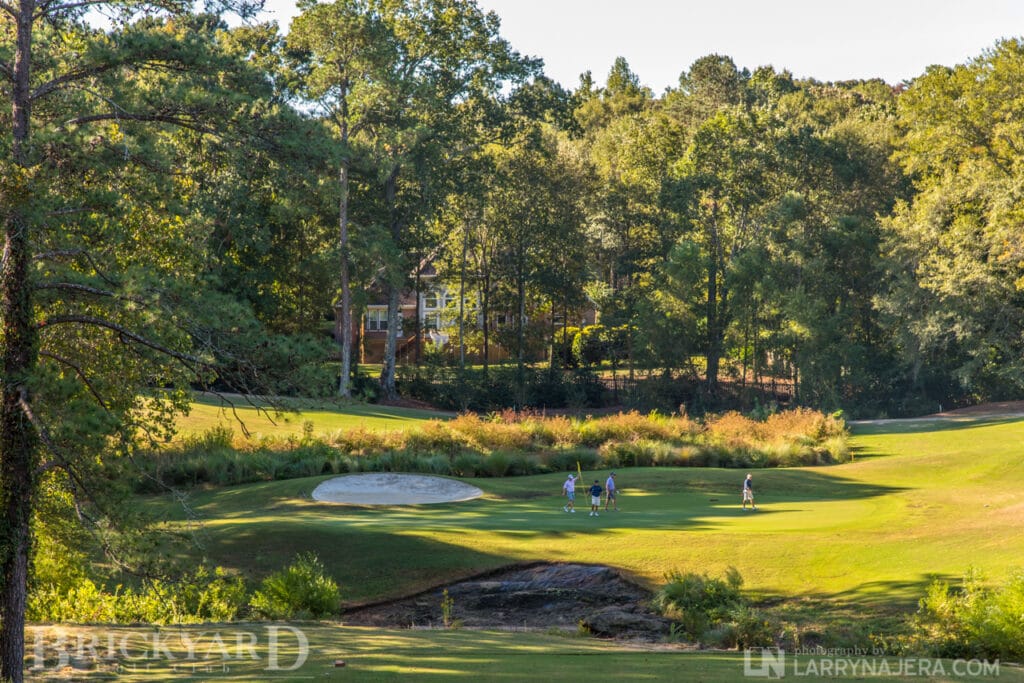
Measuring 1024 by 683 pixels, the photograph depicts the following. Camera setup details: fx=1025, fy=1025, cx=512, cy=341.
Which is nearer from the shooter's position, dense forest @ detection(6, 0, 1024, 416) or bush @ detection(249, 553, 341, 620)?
bush @ detection(249, 553, 341, 620)

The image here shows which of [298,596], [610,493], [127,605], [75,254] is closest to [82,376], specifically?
[75,254]

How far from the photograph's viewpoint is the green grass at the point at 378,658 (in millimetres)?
11586

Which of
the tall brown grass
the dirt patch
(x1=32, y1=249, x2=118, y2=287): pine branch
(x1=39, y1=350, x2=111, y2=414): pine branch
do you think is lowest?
the dirt patch

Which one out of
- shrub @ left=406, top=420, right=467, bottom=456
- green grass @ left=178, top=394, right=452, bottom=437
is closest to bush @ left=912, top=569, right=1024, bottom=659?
green grass @ left=178, top=394, right=452, bottom=437

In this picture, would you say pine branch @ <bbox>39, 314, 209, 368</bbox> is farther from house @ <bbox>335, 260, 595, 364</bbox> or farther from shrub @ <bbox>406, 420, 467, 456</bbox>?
house @ <bbox>335, 260, 595, 364</bbox>

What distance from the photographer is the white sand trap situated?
88.6 ft

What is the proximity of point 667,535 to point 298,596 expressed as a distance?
306 inches

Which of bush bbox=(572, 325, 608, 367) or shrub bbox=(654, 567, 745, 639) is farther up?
bush bbox=(572, 325, 608, 367)

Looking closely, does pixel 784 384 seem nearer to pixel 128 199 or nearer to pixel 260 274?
pixel 260 274

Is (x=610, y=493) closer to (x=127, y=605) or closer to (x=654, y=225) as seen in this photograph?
(x=127, y=605)

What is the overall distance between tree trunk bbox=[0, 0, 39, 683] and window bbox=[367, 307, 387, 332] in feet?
224

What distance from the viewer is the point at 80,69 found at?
530 inches

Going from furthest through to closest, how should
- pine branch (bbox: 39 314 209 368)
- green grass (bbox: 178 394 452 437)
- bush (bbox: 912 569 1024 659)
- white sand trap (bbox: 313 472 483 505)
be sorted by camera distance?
green grass (bbox: 178 394 452 437) → white sand trap (bbox: 313 472 483 505) → bush (bbox: 912 569 1024 659) → pine branch (bbox: 39 314 209 368)

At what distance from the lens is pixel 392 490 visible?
92.0 ft
